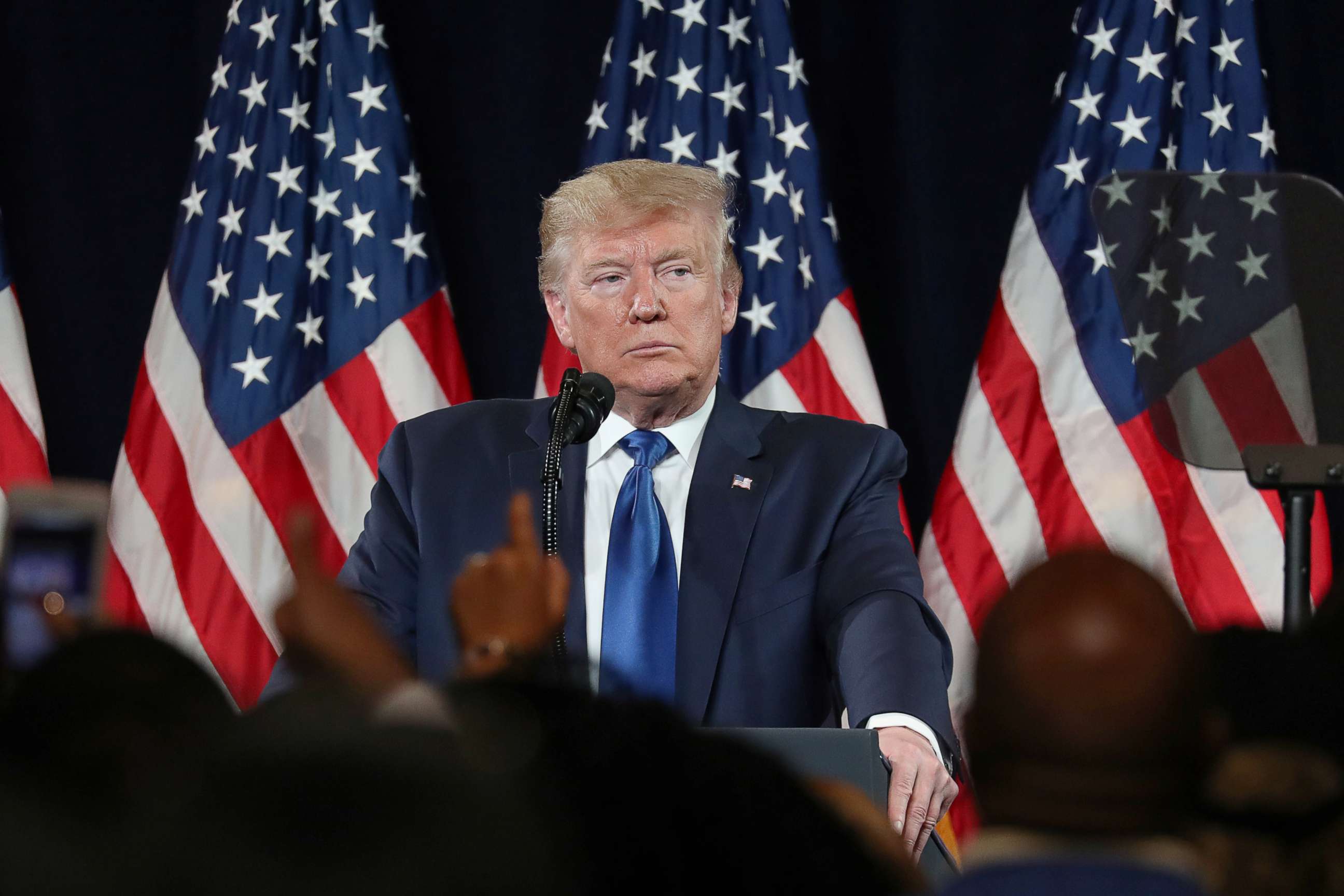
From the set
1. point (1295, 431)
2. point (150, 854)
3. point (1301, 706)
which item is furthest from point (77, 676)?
point (1295, 431)

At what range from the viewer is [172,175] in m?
3.81

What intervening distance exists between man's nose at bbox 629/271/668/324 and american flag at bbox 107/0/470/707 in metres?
1.09

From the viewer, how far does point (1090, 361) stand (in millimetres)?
3205

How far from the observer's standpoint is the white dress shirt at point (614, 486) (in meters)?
2.23

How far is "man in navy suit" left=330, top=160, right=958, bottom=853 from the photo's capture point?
2137mm

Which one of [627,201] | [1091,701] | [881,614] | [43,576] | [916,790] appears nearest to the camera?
[1091,701]

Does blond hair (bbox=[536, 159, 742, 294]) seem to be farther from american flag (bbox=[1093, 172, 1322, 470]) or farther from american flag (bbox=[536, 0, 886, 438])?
american flag (bbox=[1093, 172, 1322, 470])

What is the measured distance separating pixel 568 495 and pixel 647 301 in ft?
1.11

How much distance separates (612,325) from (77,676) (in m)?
1.84

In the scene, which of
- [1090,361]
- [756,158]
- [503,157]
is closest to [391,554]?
[756,158]

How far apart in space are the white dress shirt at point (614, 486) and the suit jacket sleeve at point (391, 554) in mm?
230

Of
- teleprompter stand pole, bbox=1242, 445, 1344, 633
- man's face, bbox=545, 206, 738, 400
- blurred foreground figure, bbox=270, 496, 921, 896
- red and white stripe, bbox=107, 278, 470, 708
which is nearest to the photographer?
blurred foreground figure, bbox=270, 496, 921, 896

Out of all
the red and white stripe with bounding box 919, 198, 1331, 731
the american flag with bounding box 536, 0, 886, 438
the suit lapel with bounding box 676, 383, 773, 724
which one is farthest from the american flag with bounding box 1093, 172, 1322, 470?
the american flag with bounding box 536, 0, 886, 438

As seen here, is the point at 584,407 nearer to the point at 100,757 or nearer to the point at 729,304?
the point at 729,304
